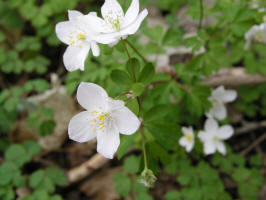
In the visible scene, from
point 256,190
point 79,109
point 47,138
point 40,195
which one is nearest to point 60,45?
point 79,109

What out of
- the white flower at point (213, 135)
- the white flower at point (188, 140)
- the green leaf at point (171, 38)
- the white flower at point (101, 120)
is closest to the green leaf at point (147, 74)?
the white flower at point (101, 120)

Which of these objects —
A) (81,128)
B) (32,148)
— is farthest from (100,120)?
(32,148)

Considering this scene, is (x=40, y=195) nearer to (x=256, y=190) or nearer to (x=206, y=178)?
(x=206, y=178)

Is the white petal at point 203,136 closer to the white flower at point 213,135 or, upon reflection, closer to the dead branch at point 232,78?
the white flower at point 213,135

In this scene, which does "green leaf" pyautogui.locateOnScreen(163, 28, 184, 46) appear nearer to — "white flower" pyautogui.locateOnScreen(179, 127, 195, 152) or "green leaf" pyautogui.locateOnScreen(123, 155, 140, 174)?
"white flower" pyautogui.locateOnScreen(179, 127, 195, 152)

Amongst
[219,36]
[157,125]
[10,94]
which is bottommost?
[10,94]

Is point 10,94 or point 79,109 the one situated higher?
point 10,94

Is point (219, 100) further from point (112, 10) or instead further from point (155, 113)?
point (112, 10)

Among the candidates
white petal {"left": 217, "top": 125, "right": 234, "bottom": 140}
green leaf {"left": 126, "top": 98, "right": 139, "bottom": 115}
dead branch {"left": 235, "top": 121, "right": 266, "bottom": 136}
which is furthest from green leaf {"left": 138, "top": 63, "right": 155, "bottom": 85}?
dead branch {"left": 235, "top": 121, "right": 266, "bottom": 136}
